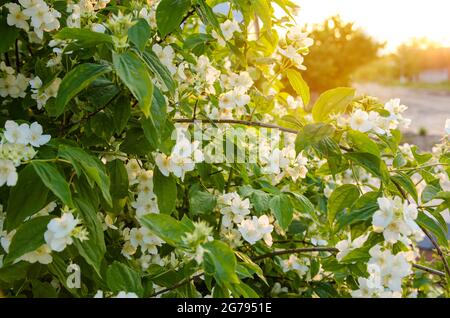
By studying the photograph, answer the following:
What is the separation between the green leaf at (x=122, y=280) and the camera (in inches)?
33.2

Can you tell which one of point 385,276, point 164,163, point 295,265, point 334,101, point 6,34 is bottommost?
point 295,265

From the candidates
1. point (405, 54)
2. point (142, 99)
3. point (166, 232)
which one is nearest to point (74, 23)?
point (142, 99)

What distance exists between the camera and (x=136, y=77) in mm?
775

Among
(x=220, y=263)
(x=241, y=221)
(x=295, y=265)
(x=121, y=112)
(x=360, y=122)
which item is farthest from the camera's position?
(x=295, y=265)

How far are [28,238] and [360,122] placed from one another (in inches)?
26.0

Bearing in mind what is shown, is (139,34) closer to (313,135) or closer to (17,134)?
(17,134)

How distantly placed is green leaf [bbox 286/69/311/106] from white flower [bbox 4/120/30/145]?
0.68 m

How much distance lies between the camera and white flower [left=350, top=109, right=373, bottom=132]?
1061 mm

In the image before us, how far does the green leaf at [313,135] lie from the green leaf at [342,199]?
172 mm

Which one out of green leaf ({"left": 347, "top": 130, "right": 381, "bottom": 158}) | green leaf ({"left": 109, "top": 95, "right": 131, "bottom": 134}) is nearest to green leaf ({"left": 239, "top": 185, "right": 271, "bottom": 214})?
green leaf ({"left": 347, "top": 130, "right": 381, "bottom": 158})

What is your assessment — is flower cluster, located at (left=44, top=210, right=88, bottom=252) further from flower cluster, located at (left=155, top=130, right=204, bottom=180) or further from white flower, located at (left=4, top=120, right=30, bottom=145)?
flower cluster, located at (left=155, top=130, right=204, bottom=180)

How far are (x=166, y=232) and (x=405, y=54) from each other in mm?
35817

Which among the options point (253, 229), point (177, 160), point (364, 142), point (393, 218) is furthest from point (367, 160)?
point (177, 160)

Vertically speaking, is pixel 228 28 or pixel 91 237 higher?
pixel 228 28
